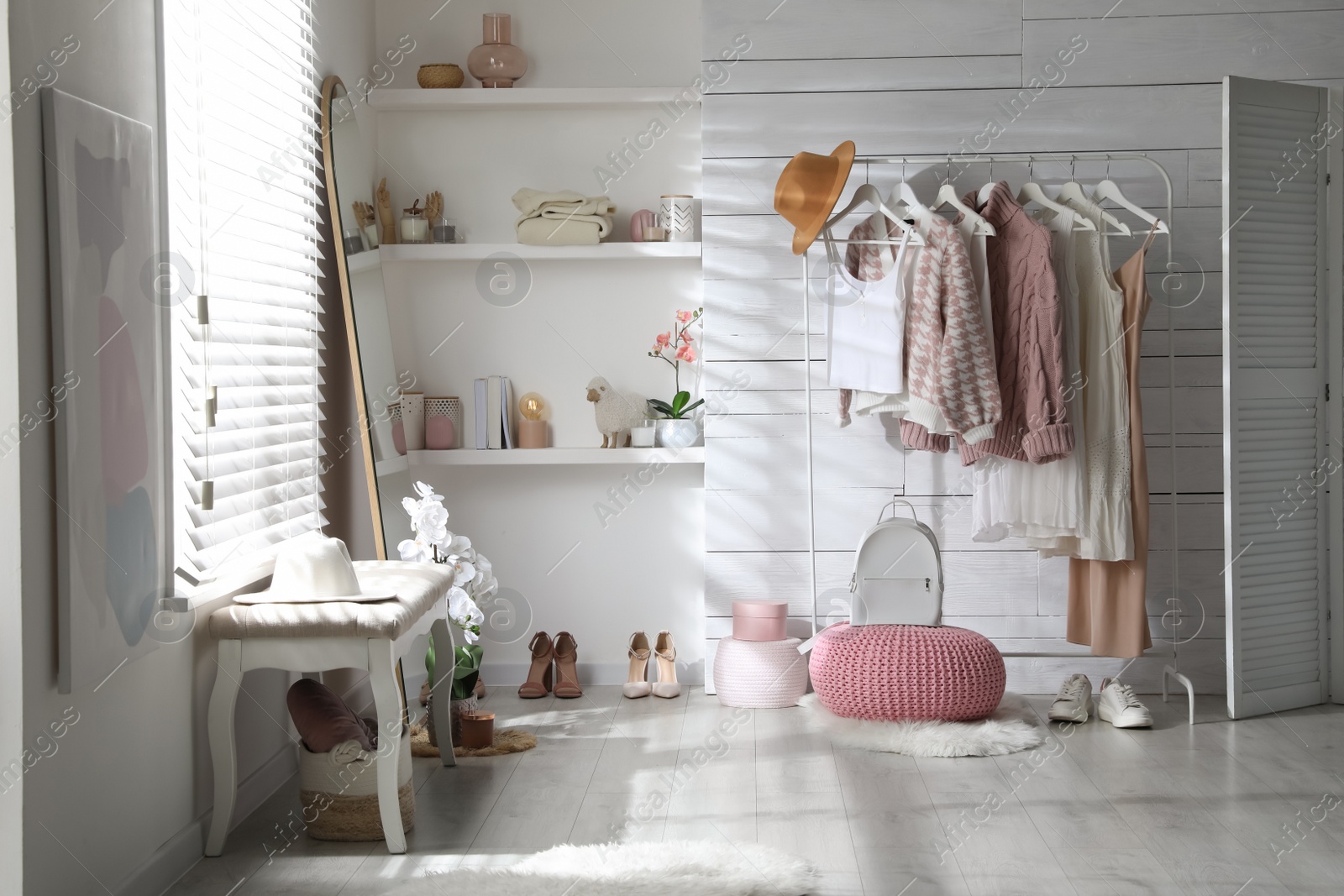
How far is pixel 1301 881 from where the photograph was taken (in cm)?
221

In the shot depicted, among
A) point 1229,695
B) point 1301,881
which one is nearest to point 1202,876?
point 1301,881

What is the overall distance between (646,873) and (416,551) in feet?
A: 4.34

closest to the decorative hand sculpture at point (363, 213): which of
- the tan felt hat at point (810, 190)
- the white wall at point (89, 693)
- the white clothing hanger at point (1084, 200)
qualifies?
the white wall at point (89, 693)

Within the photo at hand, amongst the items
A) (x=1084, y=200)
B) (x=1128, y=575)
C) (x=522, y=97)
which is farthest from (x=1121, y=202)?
(x=522, y=97)

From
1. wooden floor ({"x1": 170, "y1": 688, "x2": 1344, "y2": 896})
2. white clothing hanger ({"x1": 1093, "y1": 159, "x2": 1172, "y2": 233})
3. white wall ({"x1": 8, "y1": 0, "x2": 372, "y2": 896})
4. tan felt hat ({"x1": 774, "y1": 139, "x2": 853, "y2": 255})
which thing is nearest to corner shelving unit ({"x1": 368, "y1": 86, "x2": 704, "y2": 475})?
tan felt hat ({"x1": 774, "y1": 139, "x2": 853, "y2": 255})

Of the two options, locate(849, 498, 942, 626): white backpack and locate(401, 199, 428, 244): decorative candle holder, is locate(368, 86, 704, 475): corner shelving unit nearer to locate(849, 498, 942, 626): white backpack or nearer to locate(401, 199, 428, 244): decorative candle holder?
locate(401, 199, 428, 244): decorative candle holder

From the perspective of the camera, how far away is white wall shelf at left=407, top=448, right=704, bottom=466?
3816mm

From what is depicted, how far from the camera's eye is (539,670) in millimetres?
3799

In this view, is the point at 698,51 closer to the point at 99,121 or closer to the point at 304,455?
the point at 304,455

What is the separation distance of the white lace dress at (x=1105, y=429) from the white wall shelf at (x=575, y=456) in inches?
49.8

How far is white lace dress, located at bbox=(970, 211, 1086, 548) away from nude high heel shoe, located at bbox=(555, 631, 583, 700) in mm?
1483

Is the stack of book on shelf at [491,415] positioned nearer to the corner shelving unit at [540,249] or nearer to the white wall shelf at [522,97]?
the corner shelving unit at [540,249]

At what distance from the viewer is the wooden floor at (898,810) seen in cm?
225

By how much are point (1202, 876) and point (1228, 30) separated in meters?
2.79
